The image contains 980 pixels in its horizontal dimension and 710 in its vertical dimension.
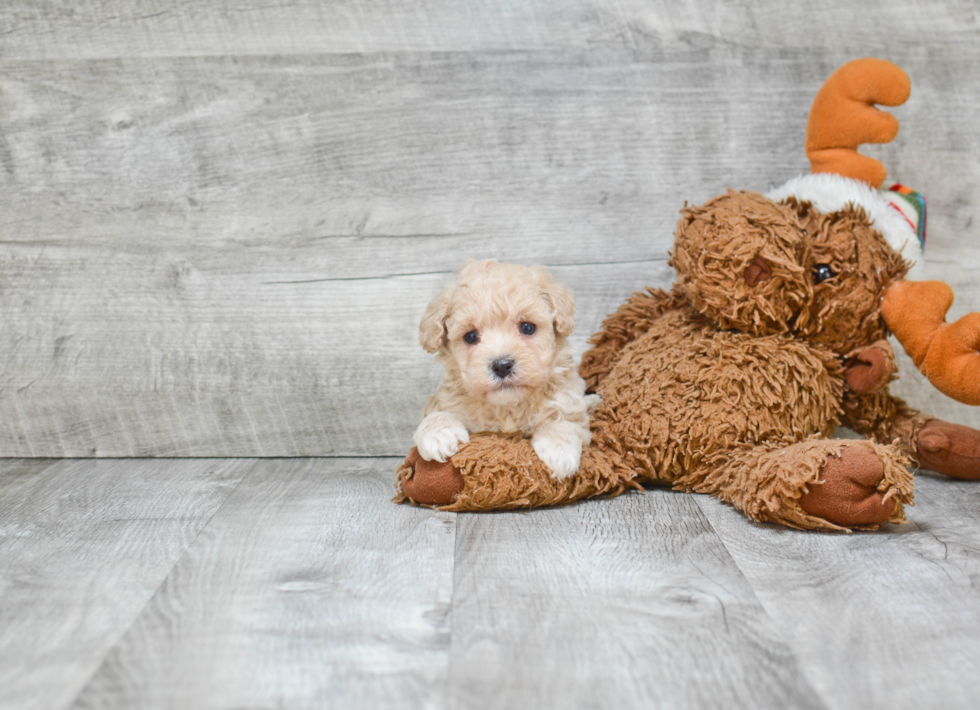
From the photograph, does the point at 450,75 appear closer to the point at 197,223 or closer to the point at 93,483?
the point at 197,223

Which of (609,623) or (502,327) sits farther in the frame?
(502,327)

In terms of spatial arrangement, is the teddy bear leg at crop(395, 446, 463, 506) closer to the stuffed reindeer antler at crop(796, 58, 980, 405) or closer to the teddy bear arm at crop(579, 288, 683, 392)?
the teddy bear arm at crop(579, 288, 683, 392)

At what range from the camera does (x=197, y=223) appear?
1.78 metres

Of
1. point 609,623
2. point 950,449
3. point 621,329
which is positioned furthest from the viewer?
point 621,329

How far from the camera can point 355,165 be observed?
1763mm

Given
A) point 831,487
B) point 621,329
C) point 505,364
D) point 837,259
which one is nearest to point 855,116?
point 837,259

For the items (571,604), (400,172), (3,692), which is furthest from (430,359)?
(3,692)

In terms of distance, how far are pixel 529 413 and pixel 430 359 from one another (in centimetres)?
46

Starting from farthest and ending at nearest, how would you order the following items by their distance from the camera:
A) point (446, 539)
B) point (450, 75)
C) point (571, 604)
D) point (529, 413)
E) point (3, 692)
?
1. point (450, 75)
2. point (529, 413)
3. point (446, 539)
4. point (571, 604)
5. point (3, 692)

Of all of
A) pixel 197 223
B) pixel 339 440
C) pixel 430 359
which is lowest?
pixel 339 440

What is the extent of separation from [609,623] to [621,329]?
2.59ft

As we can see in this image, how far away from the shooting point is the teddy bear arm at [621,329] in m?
1.61

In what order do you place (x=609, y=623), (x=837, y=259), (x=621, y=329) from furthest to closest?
(x=621, y=329)
(x=837, y=259)
(x=609, y=623)

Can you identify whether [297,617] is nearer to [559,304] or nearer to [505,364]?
[505,364]
